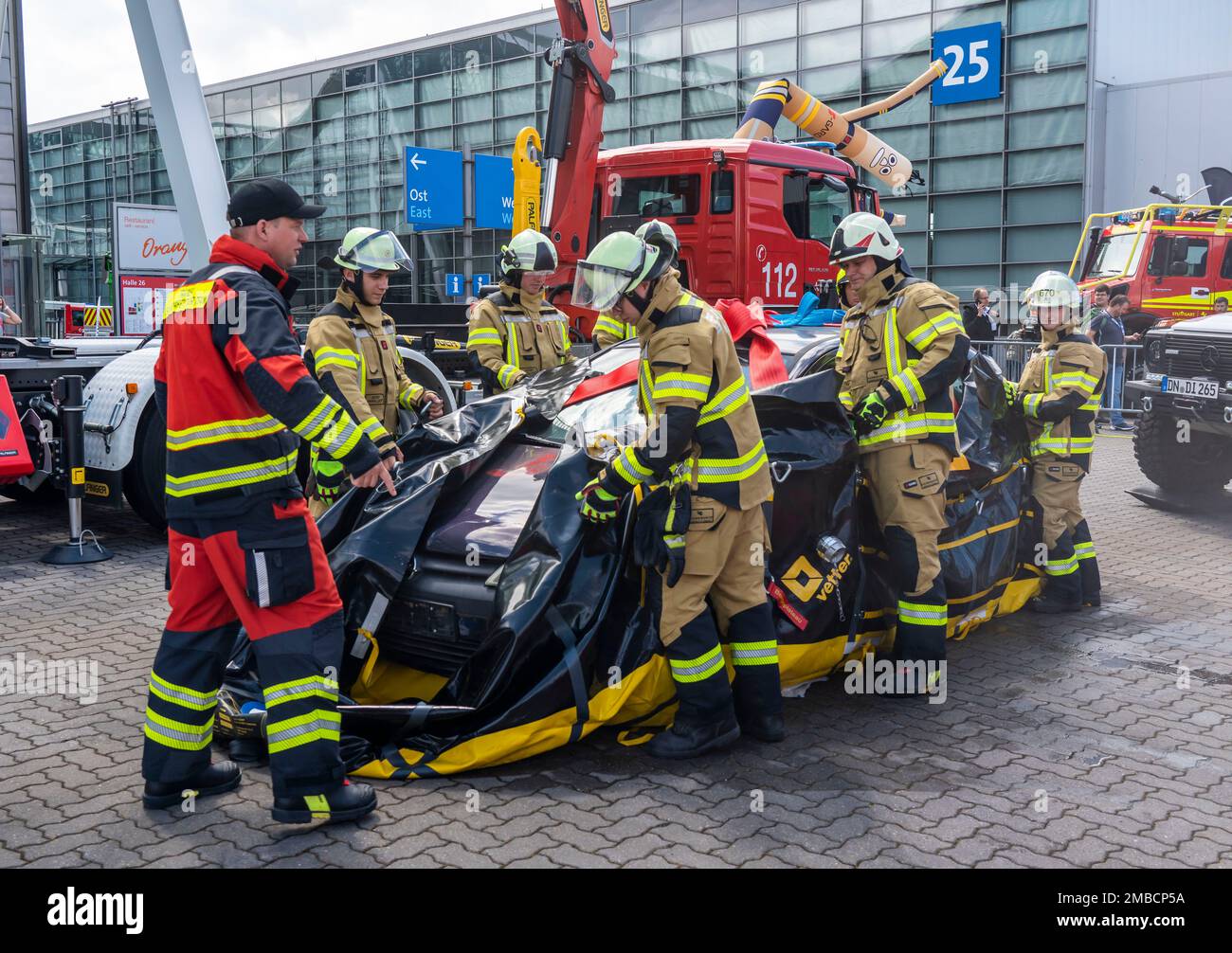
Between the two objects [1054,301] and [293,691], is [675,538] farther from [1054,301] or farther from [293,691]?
[1054,301]

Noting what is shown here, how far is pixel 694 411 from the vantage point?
3.90m

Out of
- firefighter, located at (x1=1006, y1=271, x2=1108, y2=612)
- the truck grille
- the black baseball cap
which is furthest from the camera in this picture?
the truck grille

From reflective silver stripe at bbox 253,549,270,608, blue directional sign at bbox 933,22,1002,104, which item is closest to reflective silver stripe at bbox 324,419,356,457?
reflective silver stripe at bbox 253,549,270,608

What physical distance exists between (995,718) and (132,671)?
3775mm

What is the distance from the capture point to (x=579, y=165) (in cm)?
1125

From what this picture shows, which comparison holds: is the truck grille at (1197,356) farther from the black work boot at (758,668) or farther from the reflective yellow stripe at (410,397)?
the reflective yellow stripe at (410,397)

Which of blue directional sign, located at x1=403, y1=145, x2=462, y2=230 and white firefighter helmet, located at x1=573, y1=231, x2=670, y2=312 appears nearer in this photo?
white firefighter helmet, located at x1=573, y1=231, x2=670, y2=312

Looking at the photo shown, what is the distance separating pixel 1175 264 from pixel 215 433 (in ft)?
54.4

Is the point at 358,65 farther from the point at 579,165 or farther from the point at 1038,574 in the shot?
the point at 1038,574

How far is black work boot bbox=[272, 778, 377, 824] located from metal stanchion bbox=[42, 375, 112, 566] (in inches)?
183

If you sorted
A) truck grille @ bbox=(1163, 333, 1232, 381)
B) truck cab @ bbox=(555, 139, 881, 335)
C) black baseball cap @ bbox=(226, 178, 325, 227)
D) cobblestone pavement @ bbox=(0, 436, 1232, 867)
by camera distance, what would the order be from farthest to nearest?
truck cab @ bbox=(555, 139, 881, 335) → truck grille @ bbox=(1163, 333, 1232, 381) → black baseball cap @ bbox=(226, 178, 325, 227) → cobblestone pavement @ bbox=(0, 436, 1232, 867)

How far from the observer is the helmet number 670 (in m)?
10.9

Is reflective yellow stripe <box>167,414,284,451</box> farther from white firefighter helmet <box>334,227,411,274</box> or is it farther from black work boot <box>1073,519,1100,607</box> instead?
black work boot <box>1073,519,1100,607</box>

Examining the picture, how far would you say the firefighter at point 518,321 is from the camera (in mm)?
6660
